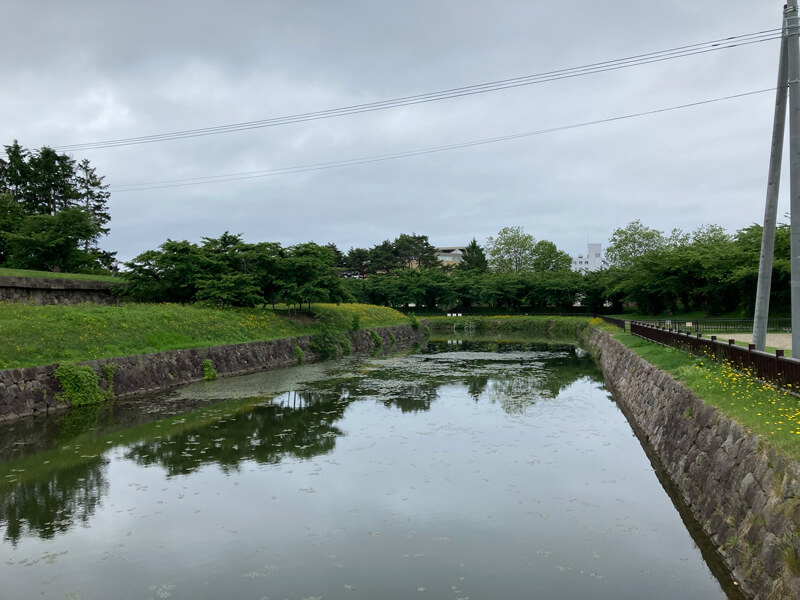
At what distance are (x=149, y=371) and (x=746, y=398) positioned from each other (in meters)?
19.2

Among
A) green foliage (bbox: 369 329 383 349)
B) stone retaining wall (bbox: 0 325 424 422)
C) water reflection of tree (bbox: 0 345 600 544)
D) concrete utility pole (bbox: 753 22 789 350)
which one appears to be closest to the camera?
water reflection of tree (bbox: 0 345 600 544)

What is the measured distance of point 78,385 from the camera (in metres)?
18.0

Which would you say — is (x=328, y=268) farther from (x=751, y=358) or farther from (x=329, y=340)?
(x=751, y=358)

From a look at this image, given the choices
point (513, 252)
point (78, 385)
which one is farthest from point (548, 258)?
point (78, 385)

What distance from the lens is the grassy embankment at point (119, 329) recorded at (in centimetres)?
1828

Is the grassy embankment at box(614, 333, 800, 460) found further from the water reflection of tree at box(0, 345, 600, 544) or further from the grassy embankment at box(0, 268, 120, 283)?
the grassy embankment at box(0, 268, 120, 283)

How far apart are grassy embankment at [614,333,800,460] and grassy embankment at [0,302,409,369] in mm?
17728

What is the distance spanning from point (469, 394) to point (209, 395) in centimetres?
931

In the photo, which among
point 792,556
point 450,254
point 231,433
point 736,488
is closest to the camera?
point 792,556

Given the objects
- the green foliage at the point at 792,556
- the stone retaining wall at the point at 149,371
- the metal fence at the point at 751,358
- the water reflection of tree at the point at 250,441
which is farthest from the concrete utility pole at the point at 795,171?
the stone retaining wall at the point at 149,371

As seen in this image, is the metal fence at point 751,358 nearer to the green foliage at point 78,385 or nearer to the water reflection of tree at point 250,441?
the water reflection of tree at point 250,441

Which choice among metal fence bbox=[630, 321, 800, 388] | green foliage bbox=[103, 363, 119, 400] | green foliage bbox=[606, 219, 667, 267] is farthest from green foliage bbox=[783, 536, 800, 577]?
green foliage bbox=[606, 219, 667, 267]

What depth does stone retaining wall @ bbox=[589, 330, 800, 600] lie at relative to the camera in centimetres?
583

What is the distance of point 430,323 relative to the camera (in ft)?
207
